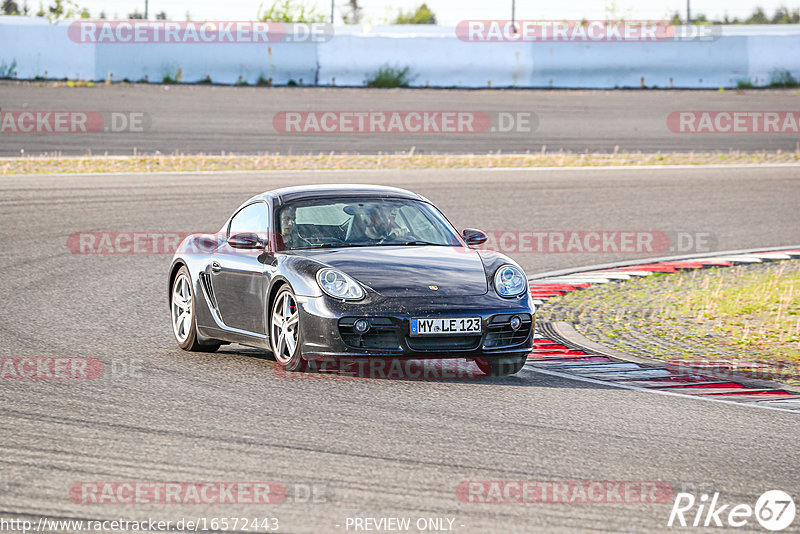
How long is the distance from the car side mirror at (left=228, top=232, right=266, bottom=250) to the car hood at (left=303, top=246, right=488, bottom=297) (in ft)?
1.21

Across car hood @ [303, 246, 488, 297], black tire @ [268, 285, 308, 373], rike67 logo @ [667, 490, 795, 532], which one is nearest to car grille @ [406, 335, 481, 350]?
car hood @ [303, 246, 488, 297]

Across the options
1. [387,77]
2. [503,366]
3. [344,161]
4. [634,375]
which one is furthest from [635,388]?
[387,77]

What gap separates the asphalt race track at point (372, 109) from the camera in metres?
25.5

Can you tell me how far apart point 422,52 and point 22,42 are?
10437mm

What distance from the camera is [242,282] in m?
8.66

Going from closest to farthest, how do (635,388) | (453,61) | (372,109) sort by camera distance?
(635,388), (372,109), (453,61)

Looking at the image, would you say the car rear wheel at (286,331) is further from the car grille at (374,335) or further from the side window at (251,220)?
the side window at (251,220)

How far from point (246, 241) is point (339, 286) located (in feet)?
3.27

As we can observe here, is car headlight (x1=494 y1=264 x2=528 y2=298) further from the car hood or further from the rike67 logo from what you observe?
the rike67 logo

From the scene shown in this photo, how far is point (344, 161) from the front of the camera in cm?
2341

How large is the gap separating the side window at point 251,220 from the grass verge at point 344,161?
41.7ft

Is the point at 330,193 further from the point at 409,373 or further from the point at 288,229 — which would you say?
the point at 409,373

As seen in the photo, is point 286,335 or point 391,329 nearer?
point 391,329

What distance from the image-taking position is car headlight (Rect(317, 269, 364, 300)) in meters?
7.73
